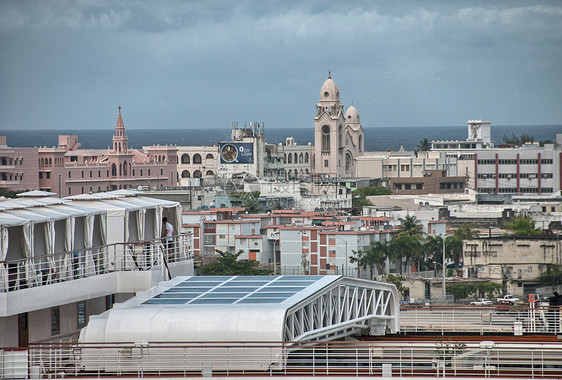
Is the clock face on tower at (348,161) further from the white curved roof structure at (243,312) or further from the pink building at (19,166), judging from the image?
the white curved roof structure at (243,312)

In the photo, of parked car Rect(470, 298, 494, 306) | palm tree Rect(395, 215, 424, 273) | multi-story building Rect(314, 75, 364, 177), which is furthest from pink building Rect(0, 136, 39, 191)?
parked car Rect(470, 298, 494, 306)

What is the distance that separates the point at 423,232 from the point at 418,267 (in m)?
6.81

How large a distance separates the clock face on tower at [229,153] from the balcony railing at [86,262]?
111187 millimetres

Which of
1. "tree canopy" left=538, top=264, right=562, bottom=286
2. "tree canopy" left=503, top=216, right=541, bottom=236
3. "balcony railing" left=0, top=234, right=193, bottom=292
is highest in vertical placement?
"balcony railing" left=0, top=234, right=193, bottom=292

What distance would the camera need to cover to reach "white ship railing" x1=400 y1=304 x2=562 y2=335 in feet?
85.8

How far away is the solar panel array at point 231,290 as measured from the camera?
21859mm

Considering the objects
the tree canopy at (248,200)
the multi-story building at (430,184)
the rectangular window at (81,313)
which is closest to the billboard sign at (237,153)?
the multi-story building at (430,184)

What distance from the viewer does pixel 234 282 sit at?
24.2 metres

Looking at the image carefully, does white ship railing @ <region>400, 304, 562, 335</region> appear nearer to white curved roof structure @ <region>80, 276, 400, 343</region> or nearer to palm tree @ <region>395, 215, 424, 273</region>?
white curved roof structure @ <region>80, 276, 400, 343</region>

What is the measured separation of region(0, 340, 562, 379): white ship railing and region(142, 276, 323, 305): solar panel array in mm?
1240

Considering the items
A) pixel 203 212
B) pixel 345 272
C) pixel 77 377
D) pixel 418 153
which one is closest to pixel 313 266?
pixel 345 272

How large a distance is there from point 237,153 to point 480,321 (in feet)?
369

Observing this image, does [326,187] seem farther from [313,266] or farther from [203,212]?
[313,266]

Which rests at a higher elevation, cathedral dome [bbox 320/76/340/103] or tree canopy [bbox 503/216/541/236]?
cathedral dome [bbox 320/76/340/103]
